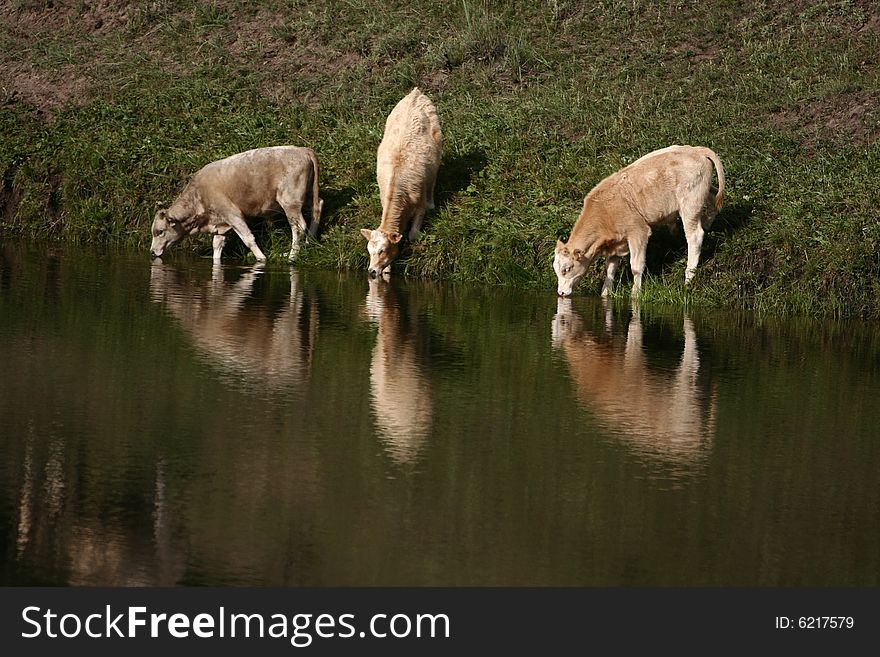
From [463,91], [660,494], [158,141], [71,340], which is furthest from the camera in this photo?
[463,91]

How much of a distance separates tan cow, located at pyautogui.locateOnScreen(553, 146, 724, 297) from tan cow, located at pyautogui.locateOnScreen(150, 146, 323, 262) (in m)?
4.39

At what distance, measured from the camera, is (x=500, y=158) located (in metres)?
Answer: 21.1

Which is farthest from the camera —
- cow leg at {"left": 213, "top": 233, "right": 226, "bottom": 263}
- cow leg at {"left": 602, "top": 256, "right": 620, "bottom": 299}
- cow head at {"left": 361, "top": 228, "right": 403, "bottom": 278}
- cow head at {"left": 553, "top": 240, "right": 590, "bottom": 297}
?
cow leg at {"left": 213, "top": 233, "right": 226, "bottom": 263}

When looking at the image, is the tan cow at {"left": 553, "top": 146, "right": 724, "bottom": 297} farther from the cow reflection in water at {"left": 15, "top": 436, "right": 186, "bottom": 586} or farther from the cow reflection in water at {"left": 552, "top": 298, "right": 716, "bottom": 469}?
the cow reflection in water at {"left": 15, "top": 436, "right": 186, "bottom": 586}

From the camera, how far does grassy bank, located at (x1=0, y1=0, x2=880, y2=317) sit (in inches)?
714

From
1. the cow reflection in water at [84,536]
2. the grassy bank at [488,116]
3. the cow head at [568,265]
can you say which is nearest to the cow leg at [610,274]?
A: the grassy bank at [488,116]

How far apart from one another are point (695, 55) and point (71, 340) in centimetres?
1591

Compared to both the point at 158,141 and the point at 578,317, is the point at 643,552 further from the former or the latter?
the point at 158,141

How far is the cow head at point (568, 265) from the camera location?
1695cm

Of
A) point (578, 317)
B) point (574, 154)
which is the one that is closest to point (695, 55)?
point (574, 154)

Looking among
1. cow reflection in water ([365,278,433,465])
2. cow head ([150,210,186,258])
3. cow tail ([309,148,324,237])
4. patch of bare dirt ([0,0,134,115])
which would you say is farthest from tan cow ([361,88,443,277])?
patch of bare dirt ([0,0,134,115])

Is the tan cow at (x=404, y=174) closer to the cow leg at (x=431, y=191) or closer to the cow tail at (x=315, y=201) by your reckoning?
the cow leg at (x=431, y=191)

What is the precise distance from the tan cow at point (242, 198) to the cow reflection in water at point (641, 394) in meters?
6.11

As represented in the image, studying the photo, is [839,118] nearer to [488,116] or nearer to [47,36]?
[488,116]
